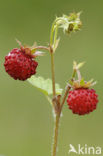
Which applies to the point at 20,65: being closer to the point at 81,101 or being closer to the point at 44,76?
the point at 81,101

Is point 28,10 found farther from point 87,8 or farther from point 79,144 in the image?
point 79,144

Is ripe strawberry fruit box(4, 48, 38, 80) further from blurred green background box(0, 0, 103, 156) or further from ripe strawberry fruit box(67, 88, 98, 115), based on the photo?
blurred green background box(0, 0, 103, 156)

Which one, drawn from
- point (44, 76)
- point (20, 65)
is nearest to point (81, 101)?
point (20, 65)

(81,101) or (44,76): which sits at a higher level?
(44,76)

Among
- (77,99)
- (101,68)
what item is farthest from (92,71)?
(77,99)

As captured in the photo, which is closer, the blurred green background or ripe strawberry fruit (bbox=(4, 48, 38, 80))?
ripe strawberry fruit (bbox=(4, 48, 38, 80))

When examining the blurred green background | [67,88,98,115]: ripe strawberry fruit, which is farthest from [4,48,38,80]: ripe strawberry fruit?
the blurred green background
